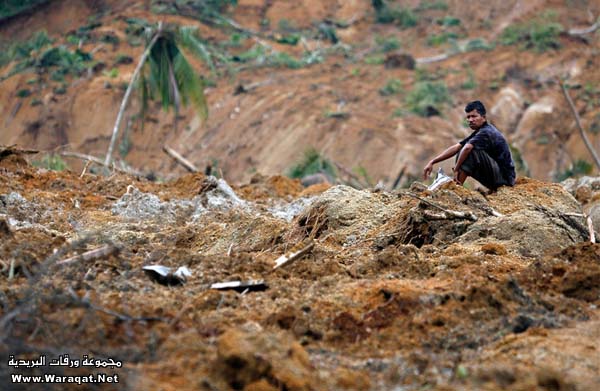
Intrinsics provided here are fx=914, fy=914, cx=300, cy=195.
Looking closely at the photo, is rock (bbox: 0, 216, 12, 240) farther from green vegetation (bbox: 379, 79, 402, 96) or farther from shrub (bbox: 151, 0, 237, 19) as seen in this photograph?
shrub (bbox: 151, 0, 237, 19)

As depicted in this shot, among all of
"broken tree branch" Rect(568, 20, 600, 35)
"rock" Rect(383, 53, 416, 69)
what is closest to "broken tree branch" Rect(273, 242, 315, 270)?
"rock" Rect(383, 53, 416, 69)

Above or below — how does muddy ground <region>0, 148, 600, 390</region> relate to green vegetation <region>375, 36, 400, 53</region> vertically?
above

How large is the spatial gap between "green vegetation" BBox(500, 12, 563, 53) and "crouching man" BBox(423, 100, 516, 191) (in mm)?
18836

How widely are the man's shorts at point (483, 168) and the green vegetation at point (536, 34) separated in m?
18.9

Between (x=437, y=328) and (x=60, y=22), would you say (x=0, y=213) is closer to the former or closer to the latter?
(x=437, y=328)

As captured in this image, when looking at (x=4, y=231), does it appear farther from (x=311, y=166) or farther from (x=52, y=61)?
(x=52, y=61)

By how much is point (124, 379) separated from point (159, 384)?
0.51ft

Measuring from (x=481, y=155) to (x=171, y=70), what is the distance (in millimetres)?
10355

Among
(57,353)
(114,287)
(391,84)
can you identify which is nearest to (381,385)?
(57,353)

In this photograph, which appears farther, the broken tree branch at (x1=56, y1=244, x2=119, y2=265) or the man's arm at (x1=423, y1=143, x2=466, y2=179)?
the man's arm at (x1=423, y1=143, x2=466, y2=179)

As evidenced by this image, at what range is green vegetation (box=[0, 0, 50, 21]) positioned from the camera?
97.0 ft

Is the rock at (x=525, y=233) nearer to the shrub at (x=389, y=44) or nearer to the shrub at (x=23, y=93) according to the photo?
the shrub at (x=389, y=44)

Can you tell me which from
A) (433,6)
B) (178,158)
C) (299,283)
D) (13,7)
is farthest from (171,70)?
(433,6)

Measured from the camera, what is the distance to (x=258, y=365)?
390 centimetres
